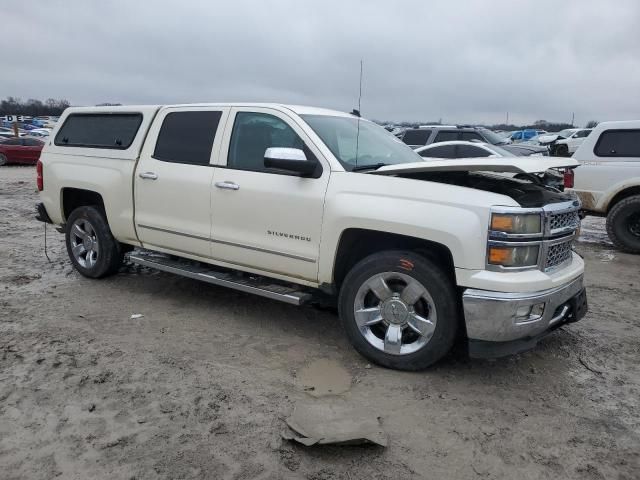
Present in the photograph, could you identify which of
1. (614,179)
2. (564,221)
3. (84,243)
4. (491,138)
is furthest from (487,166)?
(491,138)

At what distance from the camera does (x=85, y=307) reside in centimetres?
528

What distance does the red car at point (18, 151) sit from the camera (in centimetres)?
2341

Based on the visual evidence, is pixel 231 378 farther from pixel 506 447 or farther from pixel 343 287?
pixel 506 447

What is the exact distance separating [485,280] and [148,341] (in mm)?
2709

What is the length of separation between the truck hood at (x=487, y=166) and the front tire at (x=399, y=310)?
0.62 metres

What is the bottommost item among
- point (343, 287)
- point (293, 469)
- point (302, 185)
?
point (293, 469)

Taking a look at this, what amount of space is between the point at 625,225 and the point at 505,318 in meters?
5.79

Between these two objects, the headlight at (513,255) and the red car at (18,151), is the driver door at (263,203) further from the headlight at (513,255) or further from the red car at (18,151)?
the red car at (18,151)

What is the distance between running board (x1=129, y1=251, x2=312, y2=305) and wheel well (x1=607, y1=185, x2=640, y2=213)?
19.9 feet

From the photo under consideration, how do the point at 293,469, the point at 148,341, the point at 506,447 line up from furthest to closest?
1. the point at 148,341
2. the point at 506,447
3. the point at 293,469

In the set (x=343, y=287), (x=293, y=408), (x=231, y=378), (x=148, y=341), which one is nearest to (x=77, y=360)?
(x=148, y=341)

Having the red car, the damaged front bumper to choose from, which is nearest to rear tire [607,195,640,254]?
the damaged front bumper

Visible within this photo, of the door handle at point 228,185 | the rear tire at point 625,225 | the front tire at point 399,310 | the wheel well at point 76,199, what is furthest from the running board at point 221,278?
the rear tire at point 625,225

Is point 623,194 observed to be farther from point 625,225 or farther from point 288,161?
point 288,161
